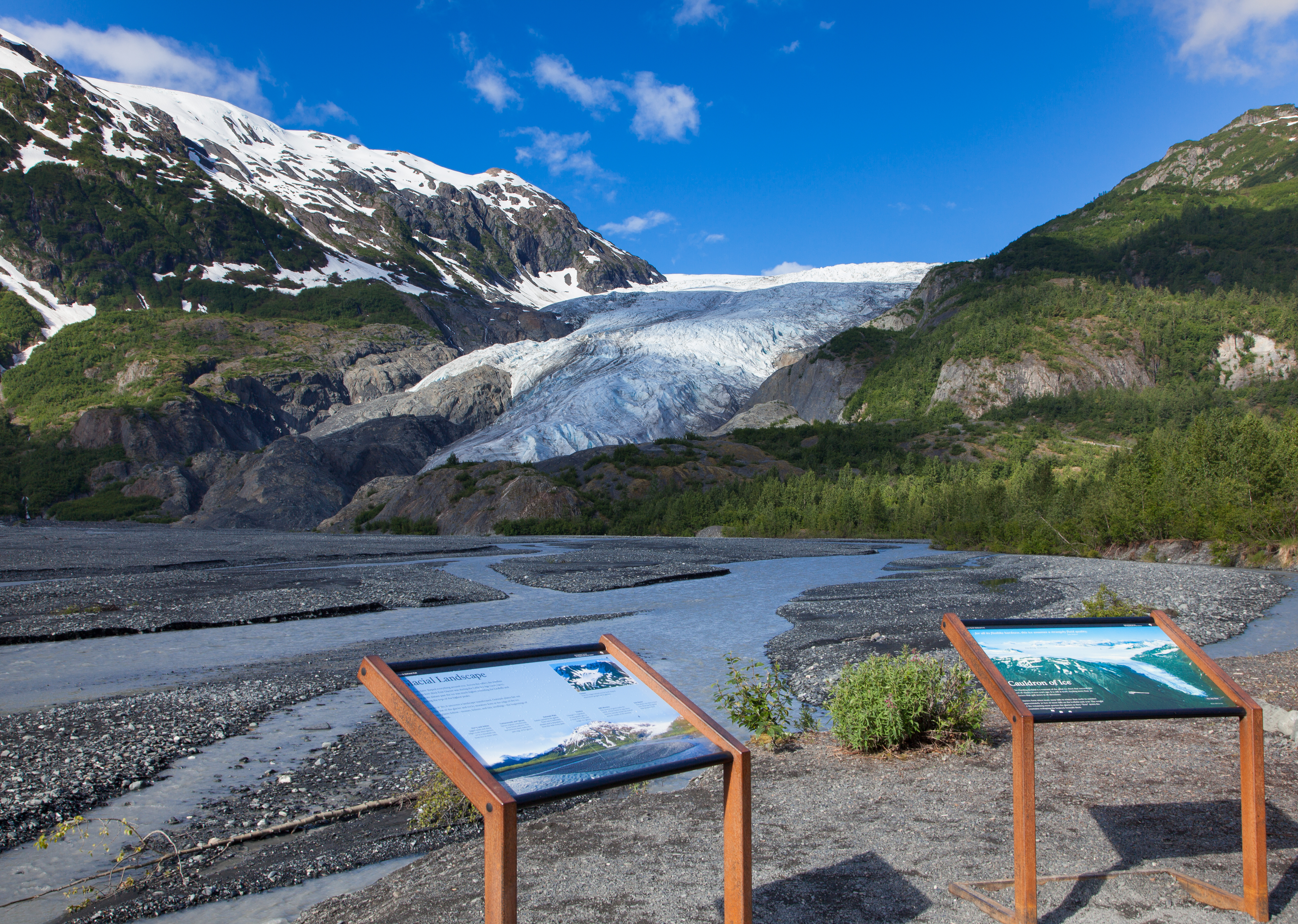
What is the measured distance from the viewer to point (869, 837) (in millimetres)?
4941

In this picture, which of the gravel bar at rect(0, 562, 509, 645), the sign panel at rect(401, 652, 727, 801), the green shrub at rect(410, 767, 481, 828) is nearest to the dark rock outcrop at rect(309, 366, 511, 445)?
the gravel bar at rect(0, 562, 509, 645)

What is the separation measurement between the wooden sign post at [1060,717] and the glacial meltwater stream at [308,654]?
11.7 ft

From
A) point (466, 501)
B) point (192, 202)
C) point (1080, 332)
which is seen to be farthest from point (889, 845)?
point (192, 202)

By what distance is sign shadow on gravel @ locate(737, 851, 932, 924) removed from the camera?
391 centimetres

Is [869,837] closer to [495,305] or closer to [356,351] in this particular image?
[356,351]

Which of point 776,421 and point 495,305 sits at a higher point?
point 495,305

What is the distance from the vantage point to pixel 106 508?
73125 mm

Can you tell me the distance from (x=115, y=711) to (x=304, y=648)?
4656 mm

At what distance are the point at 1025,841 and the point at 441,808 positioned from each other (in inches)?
150

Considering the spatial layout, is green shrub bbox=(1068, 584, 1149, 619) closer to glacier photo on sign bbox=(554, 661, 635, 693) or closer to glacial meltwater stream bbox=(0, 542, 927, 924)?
glacial meltwater stream bbox=(0, 542, 927, 924)

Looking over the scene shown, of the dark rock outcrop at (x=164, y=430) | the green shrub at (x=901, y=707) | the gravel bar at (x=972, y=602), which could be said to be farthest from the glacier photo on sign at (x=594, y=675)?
the dark rock outcrop at (x=164, y=430)

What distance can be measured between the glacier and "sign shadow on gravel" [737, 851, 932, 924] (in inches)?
2938

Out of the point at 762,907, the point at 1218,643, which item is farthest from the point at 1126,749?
the point at 1218,643

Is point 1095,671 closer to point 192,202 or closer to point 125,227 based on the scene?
point 125,227
